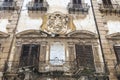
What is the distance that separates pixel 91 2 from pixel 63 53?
19.6 ft

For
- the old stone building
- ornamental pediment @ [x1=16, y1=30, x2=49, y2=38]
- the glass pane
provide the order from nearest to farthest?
the old stone building → the glass pane → ornamental pediment @ [x1=16, y1=30, x2=49, y2=38]

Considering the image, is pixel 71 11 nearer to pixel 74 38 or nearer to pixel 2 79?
pixel 74 38

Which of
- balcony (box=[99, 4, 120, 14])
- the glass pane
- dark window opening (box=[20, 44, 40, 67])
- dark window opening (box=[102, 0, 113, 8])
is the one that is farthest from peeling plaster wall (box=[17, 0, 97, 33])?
the glass pane

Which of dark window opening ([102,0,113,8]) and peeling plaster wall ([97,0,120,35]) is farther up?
dark window opening ([102,0,113,8])

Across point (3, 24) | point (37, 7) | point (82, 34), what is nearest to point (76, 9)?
point (82, 34)

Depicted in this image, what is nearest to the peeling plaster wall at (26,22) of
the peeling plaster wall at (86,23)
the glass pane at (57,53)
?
the glass pane at (57,53)

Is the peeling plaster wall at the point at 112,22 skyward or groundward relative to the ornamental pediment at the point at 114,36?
skyward

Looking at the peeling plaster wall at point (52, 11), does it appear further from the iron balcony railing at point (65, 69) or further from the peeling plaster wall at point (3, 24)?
the iron balcony railing at point (65, 69)

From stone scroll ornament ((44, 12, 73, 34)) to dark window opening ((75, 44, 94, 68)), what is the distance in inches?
65.4

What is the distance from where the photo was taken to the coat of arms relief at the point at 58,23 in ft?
49.4

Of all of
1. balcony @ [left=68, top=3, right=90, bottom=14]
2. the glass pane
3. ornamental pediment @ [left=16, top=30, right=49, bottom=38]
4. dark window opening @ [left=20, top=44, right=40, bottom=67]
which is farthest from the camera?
balcony @ [left=68, top=3, right=90, bottom=14]

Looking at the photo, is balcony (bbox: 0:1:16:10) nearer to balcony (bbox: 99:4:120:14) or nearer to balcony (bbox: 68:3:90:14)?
balcony (bbox: 68:3:90:14)

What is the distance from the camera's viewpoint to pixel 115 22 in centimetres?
1608

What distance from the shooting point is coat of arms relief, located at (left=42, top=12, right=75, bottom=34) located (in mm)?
15062
